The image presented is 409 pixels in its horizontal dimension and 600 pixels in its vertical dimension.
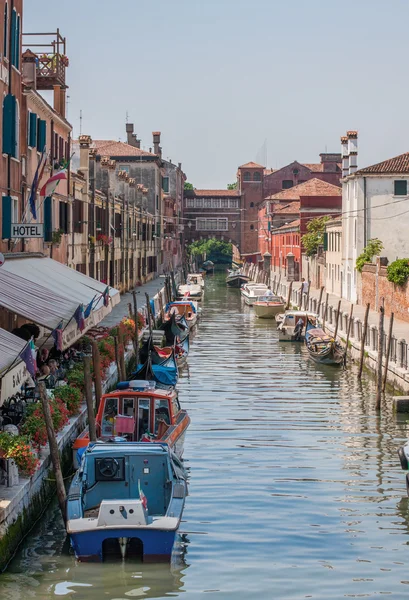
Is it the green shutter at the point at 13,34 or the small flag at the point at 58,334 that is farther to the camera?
the green shutter at the point at 13,34

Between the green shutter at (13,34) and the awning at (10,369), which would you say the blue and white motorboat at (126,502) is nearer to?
the awning at (10,369)

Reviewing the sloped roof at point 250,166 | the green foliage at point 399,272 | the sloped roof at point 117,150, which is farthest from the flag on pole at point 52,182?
the sloped roof at point 250,166

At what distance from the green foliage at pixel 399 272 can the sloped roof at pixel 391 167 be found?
37.1 feet

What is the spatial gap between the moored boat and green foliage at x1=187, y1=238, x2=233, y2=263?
103 m

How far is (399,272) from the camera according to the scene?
1561 inches

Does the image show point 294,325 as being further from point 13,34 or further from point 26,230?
point 13,34

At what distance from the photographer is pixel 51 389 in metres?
20.2

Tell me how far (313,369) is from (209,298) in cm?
3982

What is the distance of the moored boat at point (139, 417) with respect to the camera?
1919 cm

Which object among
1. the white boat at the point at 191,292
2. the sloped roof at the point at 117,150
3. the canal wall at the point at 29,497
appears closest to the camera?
the canal wall at the point at 29,497

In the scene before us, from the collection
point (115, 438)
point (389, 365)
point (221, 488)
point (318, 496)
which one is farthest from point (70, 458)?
point (389, 365)

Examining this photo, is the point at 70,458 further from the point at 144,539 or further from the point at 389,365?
the point at 389,365

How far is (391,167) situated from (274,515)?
36496mm

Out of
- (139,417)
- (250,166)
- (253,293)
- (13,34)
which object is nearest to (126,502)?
(139,417)
